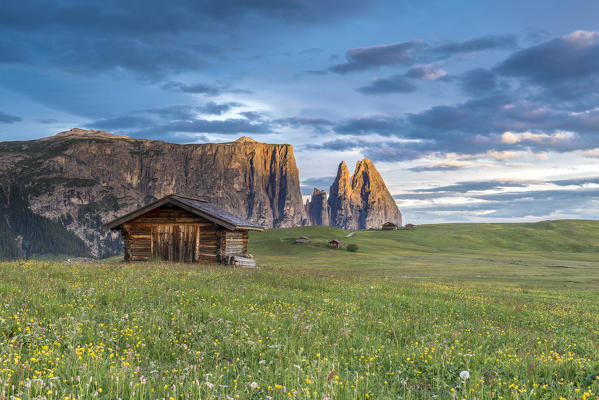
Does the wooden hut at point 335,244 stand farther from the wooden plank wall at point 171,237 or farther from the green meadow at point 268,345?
the green meadow at point 268,345

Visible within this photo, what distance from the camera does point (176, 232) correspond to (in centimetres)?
3128

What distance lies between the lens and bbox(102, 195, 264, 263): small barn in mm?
30500

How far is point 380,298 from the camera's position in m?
14.8

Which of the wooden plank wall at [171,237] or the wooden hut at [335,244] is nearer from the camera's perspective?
the wooden plank wall at [171,237]

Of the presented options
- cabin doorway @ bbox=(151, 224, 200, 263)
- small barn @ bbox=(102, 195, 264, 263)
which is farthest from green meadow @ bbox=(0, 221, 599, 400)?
cabin doorway @ bbox=(151, 224, 200, 263)

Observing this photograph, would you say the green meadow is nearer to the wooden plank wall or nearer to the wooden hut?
the wooden plank wall

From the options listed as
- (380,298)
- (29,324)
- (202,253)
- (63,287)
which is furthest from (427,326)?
(202,253)

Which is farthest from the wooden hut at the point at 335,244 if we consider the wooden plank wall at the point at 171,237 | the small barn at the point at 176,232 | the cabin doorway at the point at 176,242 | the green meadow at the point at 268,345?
the green meadow at the point at 268,345

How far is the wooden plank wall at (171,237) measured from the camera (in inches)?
1213

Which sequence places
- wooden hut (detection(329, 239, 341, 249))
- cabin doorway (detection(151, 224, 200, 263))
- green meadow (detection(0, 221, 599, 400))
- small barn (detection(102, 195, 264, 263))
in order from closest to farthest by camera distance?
green meadow (detection(0, 221, 599, 400))
small barn (detection(102, 195, 264, 263))
cabin doorway (detection(151, 224, 200, 263))
wooden hut (detection(329, 239, 341, 249))

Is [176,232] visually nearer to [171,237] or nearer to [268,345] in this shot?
[171,237]

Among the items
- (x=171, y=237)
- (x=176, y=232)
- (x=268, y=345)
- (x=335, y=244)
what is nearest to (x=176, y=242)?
(x=171, y=237)

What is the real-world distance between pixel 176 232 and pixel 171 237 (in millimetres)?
550

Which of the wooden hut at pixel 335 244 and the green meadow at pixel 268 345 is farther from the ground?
the green meadow at pixel 268 345
